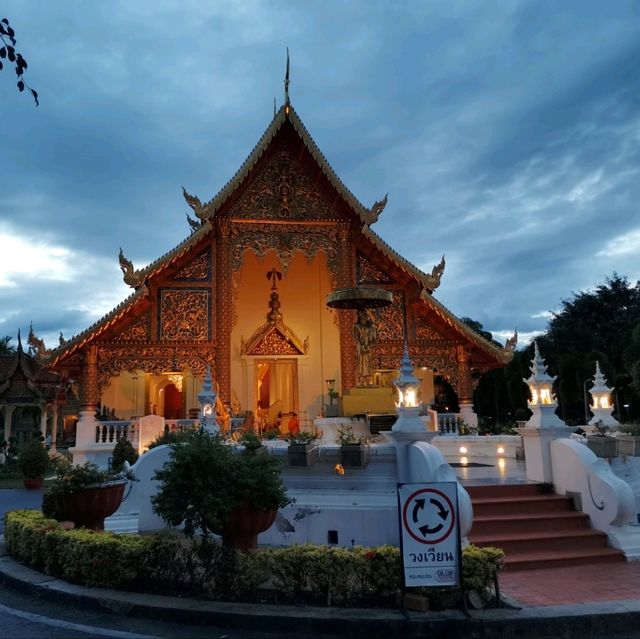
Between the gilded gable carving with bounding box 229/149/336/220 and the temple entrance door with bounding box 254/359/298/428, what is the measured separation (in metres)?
4.09

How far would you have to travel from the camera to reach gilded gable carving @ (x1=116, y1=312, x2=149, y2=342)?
1373 cm

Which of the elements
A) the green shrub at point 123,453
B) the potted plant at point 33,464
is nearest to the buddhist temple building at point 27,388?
the potted plant at point 33,464

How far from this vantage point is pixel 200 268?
47.6 ft

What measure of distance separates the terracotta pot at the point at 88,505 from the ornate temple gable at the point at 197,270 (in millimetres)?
9100

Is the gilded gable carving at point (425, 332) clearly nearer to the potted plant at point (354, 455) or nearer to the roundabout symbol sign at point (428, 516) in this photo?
the potted plant at point (354, 455)

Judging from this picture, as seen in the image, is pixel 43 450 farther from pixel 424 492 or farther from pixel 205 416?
Answer: pixel 424 492

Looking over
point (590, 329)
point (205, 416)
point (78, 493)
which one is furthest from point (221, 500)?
point (590, 329)

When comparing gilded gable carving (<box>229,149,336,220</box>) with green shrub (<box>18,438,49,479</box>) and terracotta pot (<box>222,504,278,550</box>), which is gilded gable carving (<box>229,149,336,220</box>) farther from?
terracotta pot (<box>222,504,278,550</box>)

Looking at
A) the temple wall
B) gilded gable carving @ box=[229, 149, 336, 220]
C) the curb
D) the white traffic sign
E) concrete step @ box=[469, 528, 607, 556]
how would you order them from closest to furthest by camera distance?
the curb
the white traffic sign
concrete step @ box=[469, 528, 607, 556]
gilded gable carving @ box=[229, 149, 336, 220]
the temple wall

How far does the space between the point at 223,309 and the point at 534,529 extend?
9.54m

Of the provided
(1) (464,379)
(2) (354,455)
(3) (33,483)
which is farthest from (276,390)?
(2) (354,455)

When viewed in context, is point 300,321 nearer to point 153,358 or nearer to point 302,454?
point 153,358

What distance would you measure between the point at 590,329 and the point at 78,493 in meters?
38.1

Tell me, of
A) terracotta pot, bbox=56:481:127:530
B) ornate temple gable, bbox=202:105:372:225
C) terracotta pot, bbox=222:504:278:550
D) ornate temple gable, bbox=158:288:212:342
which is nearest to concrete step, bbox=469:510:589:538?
terracotta pot, bbox=222:504:278:550
